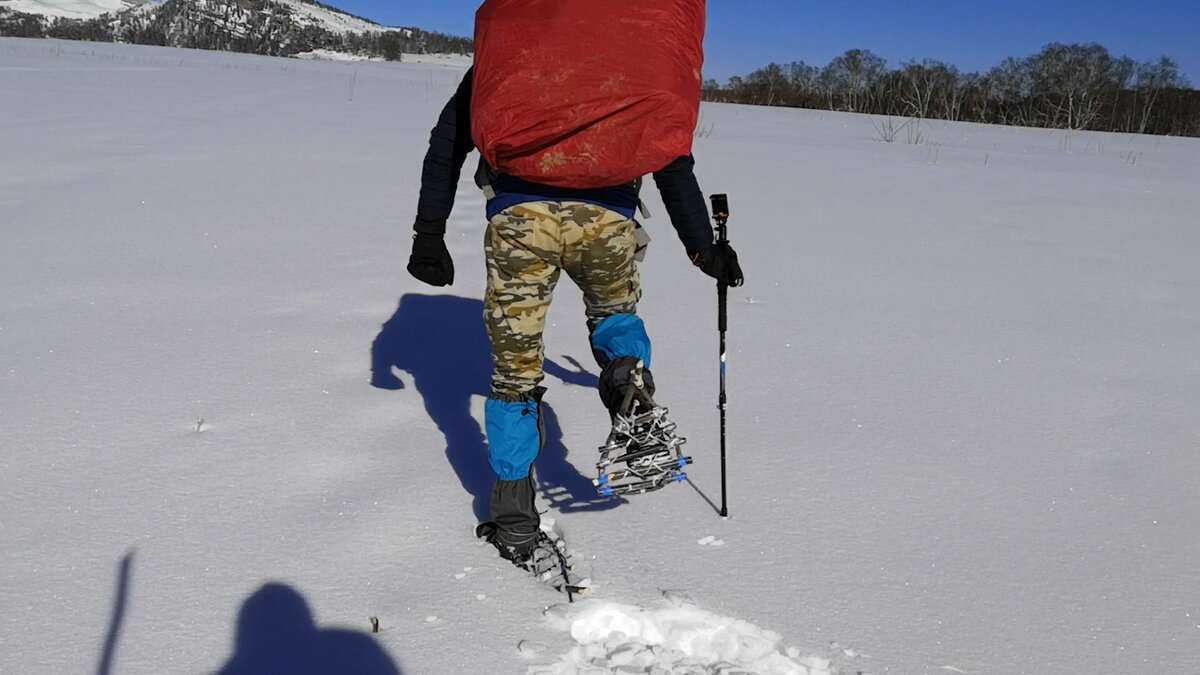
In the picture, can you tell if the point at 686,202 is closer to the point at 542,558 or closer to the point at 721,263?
the point at 721,263

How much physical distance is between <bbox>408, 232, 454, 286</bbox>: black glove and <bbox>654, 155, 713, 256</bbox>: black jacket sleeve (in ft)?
1.94

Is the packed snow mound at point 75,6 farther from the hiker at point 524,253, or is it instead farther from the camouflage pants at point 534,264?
the camouflage pants at point 534,264

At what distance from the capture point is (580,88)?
1.85 m

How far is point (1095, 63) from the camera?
71.8 feet

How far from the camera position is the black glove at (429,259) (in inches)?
87.1

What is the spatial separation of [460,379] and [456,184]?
133cm

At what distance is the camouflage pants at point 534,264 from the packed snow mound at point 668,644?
595 millimetres

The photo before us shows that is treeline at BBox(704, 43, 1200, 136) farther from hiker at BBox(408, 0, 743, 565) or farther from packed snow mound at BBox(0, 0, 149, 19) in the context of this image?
packed snow mound at BBox(0, 0, 149, 19)

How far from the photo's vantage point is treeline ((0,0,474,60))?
279ft

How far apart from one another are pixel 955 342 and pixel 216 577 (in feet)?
10.7

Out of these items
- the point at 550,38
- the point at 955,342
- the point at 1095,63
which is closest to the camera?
the point at 550,38

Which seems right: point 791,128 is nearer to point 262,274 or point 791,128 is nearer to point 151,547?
point 262,274

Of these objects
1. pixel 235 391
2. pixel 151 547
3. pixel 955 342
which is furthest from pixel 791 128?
pixel 151 547

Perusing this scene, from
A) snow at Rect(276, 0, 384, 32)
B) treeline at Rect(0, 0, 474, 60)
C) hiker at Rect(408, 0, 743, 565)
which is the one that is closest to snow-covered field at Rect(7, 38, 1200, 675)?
hiker at Rect(408, 0, 743, 565)
